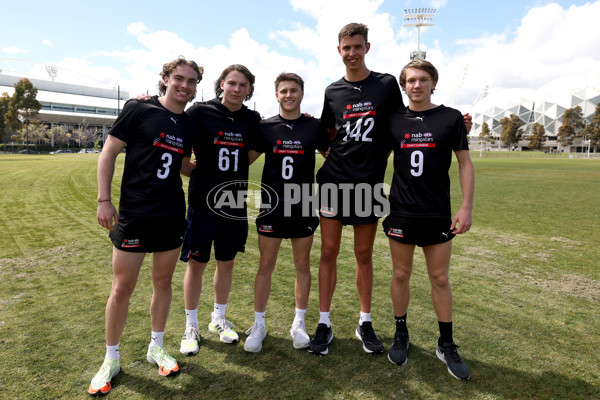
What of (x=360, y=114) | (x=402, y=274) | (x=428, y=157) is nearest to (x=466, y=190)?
(x=428, y=157)

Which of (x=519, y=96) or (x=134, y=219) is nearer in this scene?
(x=134, y=219)

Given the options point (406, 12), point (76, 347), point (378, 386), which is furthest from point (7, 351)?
point (406, 12)

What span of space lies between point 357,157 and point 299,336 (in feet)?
5.80

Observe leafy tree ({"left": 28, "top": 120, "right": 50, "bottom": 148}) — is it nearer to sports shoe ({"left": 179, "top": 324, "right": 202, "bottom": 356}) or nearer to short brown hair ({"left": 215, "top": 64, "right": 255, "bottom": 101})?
short brown hair ({"left": 215, "top": 64, "right": 255, "bottom": 101})

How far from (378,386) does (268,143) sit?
7.58 feet

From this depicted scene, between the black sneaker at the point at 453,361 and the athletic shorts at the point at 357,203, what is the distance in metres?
1.26

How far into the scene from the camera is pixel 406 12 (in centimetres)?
6650

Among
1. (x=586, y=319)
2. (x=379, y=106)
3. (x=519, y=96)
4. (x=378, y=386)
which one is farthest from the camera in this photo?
(x=519, y=96)

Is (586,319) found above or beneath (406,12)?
beneath

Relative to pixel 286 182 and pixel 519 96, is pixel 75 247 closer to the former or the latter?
pixel 286 182

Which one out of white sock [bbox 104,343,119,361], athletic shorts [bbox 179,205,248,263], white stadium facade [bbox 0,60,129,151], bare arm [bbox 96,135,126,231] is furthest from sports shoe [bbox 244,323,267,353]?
white stadium facade [bbox 0,60,129,151]

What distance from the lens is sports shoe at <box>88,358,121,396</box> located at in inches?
101

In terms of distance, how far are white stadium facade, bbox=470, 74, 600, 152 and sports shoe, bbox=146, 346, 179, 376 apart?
344 feet

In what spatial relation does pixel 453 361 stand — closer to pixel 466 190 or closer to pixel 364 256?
pixel 364 256
